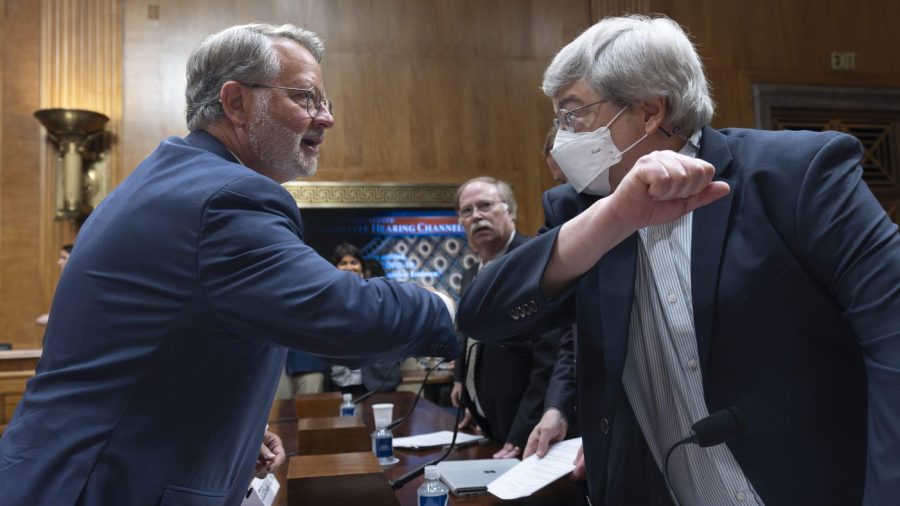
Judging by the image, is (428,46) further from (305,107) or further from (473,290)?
(473,290)

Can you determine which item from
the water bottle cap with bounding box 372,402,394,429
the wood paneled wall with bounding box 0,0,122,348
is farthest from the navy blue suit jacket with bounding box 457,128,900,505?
the wood paneled wall with bounding box 0,0,122,348

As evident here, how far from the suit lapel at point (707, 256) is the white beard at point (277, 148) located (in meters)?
0.82

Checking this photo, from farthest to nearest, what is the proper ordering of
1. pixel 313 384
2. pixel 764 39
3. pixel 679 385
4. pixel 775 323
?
pixel 764 39 < pixel 313 384 < pixel 679 385 < pixel 775 323

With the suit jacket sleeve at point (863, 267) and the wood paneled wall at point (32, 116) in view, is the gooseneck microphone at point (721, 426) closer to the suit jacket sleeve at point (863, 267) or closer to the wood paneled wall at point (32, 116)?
the suit jacket sleeve at point (863, 267)

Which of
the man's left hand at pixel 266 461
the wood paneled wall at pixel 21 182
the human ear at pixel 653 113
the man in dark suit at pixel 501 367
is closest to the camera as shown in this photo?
the human ear at pixel 653 113

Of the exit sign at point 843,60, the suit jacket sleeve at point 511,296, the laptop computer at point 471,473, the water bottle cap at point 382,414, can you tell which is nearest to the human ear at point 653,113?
the suit jacket sleeve at point 511,296

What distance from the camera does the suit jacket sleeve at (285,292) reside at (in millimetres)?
1048

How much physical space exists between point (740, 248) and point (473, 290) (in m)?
0.42

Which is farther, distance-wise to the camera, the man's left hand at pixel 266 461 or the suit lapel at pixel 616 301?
the man's left hand at pixel 266 461

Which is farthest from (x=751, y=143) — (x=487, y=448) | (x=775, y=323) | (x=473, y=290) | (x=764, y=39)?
(x=764, y=39)

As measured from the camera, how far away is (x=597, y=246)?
1.08m

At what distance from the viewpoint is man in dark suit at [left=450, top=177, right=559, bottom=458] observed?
2.51 metres

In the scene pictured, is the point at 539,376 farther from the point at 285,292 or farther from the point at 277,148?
the point at 285,292

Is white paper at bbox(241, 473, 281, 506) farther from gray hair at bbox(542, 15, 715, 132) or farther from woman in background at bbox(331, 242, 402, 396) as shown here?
woman in background at bbox(331, 242, 402, 396)
